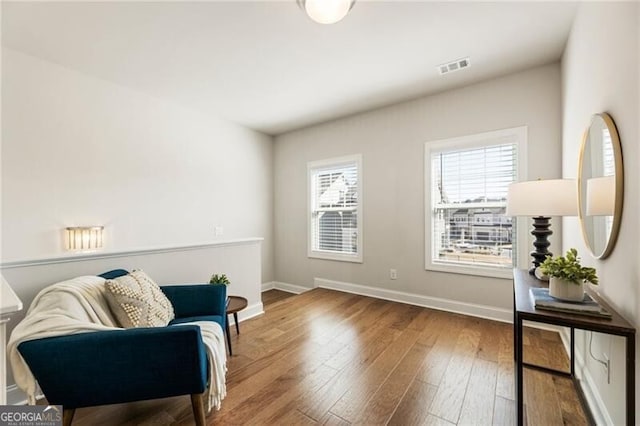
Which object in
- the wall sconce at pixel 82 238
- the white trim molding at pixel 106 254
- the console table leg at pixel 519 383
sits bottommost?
the console table leg at pixel 519 383

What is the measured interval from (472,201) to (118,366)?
3.39 meters

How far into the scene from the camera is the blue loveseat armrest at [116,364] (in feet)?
4.09

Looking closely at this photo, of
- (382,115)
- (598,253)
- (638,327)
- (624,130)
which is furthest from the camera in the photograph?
(382,115)

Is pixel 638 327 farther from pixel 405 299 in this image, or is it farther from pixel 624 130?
pixel 405 299

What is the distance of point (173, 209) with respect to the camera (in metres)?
3.57

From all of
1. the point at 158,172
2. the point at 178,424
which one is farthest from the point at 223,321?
the point at 158,172

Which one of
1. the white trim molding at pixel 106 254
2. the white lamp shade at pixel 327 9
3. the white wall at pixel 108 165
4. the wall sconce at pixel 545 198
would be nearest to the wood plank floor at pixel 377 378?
the white trim molding at pixel 106 254

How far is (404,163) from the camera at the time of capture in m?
3.56

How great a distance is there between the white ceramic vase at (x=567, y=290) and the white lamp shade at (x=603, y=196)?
36cm

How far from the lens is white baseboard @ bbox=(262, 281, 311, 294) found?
15.2ft

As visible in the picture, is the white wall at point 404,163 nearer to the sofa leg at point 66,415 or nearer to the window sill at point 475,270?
the window sill at point 475,270

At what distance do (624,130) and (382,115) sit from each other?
273 cm

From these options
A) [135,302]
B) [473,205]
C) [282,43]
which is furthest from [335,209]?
[135,302]

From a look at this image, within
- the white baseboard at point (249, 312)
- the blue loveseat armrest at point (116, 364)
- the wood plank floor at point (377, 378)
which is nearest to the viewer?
the blue loveseat armrest at point (116, 364)
